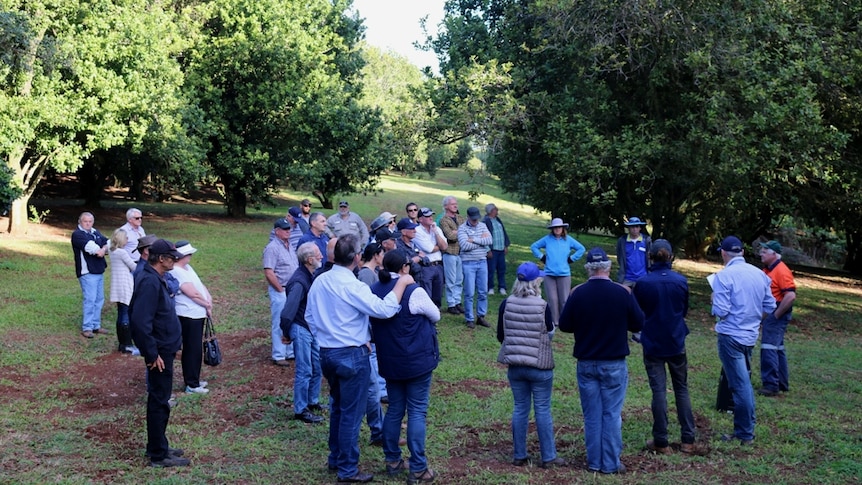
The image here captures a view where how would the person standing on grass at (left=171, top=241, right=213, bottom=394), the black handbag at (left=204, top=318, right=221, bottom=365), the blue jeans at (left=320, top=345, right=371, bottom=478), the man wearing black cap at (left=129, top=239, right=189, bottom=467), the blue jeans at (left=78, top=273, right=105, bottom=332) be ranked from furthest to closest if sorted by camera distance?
the blue jeans at (left=78, top=273, right=105, bottom=332)
the black handbag at (left=204, top=318, right=221, bottom=365)
the person standing on grass at (left=171, top=241, right=213, bottom=394)
the man wearing black cap at (left=129, top=239, right=189, bottom=467)
the blue jeans at (left=320, top=345, right=371, bottom=478)

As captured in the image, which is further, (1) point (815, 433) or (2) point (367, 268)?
(1) point (815, 433)

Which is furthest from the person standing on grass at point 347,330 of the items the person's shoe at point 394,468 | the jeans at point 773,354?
the jeans at point 773,354

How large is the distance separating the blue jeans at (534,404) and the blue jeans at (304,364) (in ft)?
7.33

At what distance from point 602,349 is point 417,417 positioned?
163 cm

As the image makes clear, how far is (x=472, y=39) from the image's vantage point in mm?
18609

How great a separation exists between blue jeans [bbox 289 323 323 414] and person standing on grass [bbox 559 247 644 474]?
270 cm

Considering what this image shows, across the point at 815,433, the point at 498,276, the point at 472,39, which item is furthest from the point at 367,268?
the point at 472,39

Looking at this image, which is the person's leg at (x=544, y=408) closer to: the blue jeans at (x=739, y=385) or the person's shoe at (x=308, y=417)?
the blue jeans at (x=739, y=385)

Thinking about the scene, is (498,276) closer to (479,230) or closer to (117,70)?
(479,230)

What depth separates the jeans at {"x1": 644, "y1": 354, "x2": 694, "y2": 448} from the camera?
23.1ft

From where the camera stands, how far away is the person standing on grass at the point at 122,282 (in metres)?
10.5

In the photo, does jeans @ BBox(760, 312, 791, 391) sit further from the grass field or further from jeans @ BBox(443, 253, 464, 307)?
jeans @ BBox(443, 253, 464, 307)

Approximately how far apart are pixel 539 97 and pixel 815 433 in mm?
10318

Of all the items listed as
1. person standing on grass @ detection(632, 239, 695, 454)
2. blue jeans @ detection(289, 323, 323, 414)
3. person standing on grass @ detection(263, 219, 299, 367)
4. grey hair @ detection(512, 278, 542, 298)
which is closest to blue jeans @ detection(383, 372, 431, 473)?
grey hair @ detection(512, 278, 542, 298)
